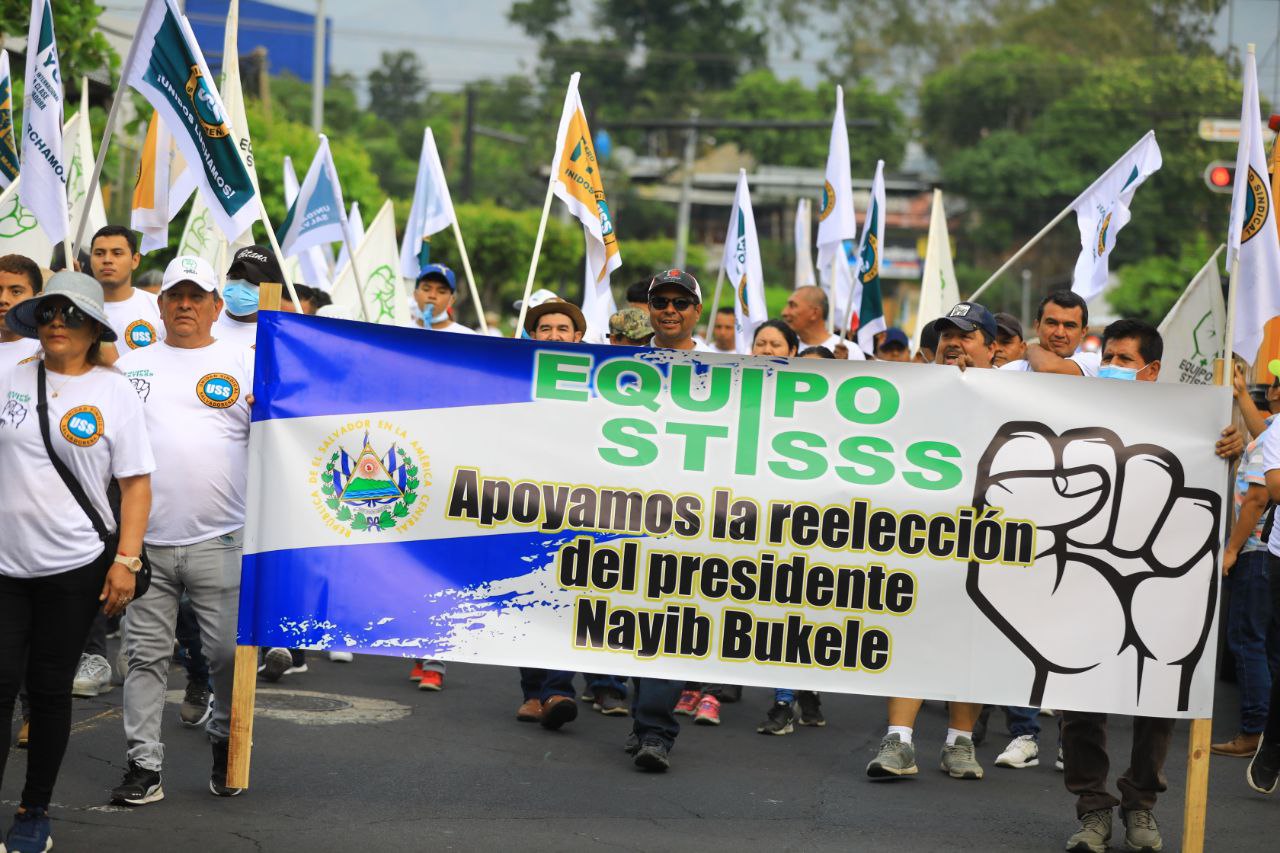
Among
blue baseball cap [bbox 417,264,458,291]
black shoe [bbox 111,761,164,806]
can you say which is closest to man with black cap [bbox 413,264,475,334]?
blue baseball cap [bbox 417,264,458,291]

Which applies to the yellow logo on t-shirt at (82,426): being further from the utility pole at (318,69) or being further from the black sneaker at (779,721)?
the utility pole at (318,69)

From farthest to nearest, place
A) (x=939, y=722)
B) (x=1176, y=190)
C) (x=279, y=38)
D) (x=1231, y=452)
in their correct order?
(x=1176, y=190)
(x=279, y=38)
(x=939, y=722)
(x=1231, y=452)

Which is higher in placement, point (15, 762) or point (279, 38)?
point (279, 38)

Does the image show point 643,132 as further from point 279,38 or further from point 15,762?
point 15,762

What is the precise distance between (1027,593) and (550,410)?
1847 mm

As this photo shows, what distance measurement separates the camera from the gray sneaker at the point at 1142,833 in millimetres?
6164

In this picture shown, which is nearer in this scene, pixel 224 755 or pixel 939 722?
pixel 224 755

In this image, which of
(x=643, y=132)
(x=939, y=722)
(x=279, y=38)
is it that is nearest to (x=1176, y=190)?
(x=643, y=132)

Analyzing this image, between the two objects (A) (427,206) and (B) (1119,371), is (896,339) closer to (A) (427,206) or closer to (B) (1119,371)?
(A) (427,206)

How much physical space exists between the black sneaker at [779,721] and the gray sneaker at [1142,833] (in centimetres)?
243

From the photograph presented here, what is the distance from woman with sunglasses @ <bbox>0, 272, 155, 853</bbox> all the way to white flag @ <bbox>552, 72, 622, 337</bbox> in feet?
11.0

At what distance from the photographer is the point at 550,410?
6.20 m

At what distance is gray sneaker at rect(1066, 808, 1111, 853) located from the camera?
6.15 m

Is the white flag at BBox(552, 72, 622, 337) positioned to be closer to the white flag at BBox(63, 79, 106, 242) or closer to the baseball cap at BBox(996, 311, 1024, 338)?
the baseball cap at BBox(996, 311, 1024, 338)
